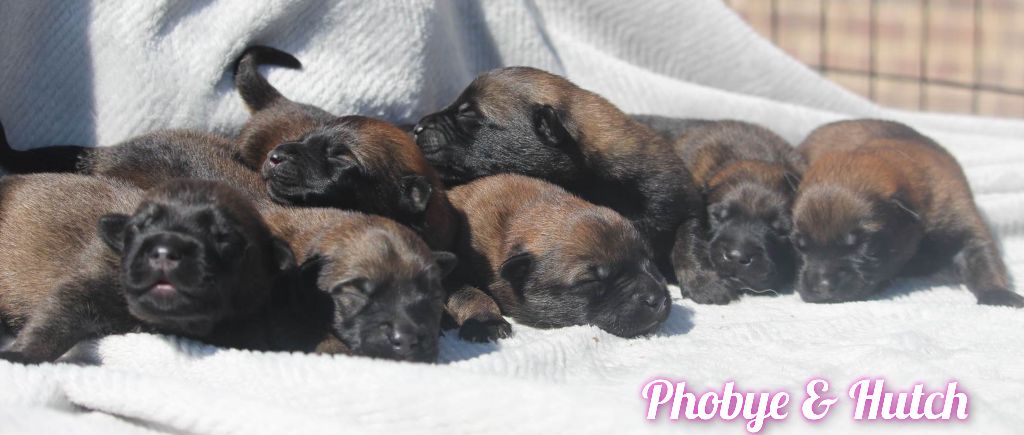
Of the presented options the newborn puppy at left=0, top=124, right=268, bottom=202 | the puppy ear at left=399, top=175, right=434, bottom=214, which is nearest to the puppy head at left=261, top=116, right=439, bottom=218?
the puppy ear at left=399, top=175, right=434, bottom=214

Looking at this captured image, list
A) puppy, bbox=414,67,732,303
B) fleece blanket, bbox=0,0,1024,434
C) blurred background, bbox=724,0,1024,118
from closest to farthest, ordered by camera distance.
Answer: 1. fleece blanket, bbox=0,0,1024,434
2. puppy, bbox=414,67,732,303
3. blurred background, bbox=724,0,1024,118

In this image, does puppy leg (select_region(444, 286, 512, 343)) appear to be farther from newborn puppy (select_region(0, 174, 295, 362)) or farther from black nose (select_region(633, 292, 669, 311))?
newborn puppy (select_region(0, 174, 295, 362))

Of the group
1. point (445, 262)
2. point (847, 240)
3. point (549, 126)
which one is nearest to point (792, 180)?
point (847, 240)

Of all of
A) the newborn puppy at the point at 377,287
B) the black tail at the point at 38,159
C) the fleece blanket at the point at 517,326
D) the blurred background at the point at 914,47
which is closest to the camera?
the fleece blanket at the point at 517,326

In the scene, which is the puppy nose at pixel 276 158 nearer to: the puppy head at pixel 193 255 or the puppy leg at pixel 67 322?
the puppy head at pixel 193 255

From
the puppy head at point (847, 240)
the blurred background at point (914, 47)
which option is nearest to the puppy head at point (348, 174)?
the puppy head at point (847, 240)

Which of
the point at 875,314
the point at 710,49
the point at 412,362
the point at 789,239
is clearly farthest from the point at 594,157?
the point at 710,49

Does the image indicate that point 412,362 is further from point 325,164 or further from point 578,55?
point 578,55
